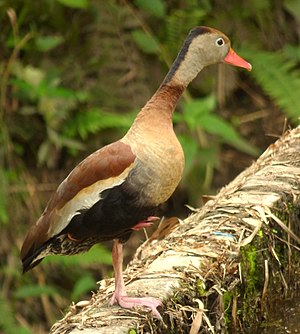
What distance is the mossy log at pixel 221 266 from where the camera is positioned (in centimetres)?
203

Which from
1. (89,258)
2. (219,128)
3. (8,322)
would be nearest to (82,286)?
(89,258)

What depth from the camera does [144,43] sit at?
15.7ft

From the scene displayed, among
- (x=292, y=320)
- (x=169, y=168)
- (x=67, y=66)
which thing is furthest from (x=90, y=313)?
(x=67, y=66)

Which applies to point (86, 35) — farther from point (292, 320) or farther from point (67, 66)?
point (292, 320)

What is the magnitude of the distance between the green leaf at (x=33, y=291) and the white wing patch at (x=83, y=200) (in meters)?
2.06

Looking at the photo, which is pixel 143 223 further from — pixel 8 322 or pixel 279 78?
pixel 279 78

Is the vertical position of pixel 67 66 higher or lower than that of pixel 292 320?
higher

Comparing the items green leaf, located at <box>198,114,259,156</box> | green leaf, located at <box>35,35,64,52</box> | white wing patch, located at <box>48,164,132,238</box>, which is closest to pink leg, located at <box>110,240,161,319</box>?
white wing patch, located at <box>48,164,132,238</box>

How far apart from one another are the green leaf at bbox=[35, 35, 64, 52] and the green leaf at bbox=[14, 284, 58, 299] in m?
1.10

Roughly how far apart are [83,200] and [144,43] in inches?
107

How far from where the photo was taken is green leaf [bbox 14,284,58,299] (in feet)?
13.8

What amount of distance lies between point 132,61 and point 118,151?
2.71m

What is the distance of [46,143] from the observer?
4660 mm

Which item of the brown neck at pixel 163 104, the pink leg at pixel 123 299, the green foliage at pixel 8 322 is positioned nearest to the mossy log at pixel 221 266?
the pink leg at pixel 123 299
